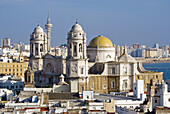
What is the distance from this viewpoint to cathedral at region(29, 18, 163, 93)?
8250 centimetres

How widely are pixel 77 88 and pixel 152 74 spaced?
16.0m

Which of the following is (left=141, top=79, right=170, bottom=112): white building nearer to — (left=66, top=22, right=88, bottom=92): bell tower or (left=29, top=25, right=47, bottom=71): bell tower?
(left=66, top=22, right=88, bottom=92): bell tower

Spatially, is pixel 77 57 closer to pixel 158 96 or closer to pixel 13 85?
pixel 13 85

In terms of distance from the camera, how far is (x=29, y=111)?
50812 millimetres

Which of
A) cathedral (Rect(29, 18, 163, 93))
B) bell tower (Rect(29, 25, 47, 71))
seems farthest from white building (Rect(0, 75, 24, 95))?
bell tower (Rect(29, 25, 47, 71))

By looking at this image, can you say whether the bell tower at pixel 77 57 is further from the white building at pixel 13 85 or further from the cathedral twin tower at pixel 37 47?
the cathedral twin tower at pixel 37 47

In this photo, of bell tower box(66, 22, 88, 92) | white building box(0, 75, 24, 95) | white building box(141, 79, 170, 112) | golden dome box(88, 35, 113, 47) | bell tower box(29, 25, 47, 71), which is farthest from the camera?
bell tower box(29, 25, 47, 71)

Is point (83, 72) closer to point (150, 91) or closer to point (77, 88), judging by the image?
point (77, 88)

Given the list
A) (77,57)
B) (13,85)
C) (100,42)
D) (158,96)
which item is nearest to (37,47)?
(100,42)

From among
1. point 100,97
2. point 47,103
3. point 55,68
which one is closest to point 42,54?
point 55,68

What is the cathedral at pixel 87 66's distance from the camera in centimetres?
8250

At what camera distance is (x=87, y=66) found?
8300 centimetres

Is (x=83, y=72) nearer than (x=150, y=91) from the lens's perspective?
No

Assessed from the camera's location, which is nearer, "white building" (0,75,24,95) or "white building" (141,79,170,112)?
"white building" (141,79,170,112)
